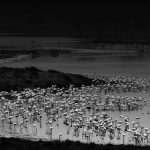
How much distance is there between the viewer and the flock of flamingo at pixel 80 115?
78.1 feet

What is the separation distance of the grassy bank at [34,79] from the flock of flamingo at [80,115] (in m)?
2.75

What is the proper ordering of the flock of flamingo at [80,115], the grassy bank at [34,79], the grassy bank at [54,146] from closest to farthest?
the grassy bank at [54,146] < the flock of flamingo at [80,115] < the grassy bank at [34,79]

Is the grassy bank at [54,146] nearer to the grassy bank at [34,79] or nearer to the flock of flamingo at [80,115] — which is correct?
the flock of flamingo at [80,115]

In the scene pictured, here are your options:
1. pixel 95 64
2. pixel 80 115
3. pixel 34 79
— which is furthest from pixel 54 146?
pixel 95 64

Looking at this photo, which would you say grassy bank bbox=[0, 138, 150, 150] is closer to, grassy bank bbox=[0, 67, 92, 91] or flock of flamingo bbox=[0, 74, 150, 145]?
flock of flamingo bbox=[0, 74, 150, 145]

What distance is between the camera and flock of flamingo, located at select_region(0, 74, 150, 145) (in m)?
23.8

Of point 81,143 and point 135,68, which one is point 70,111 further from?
point 135,68

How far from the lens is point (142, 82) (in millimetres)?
39156

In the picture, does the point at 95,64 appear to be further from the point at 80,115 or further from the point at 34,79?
the point at 80,115

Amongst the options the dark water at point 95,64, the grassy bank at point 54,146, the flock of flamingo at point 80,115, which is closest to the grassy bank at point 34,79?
the flock of flamingo at point 80,115

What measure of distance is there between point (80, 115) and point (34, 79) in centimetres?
1446

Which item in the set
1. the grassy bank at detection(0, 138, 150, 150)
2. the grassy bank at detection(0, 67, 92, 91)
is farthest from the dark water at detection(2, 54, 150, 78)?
the grassy bank at detection(0, 138, 150, 150)

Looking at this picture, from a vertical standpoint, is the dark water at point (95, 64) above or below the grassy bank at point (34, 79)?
below

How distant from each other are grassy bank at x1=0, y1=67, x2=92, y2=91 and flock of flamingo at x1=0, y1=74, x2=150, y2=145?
2745mm
